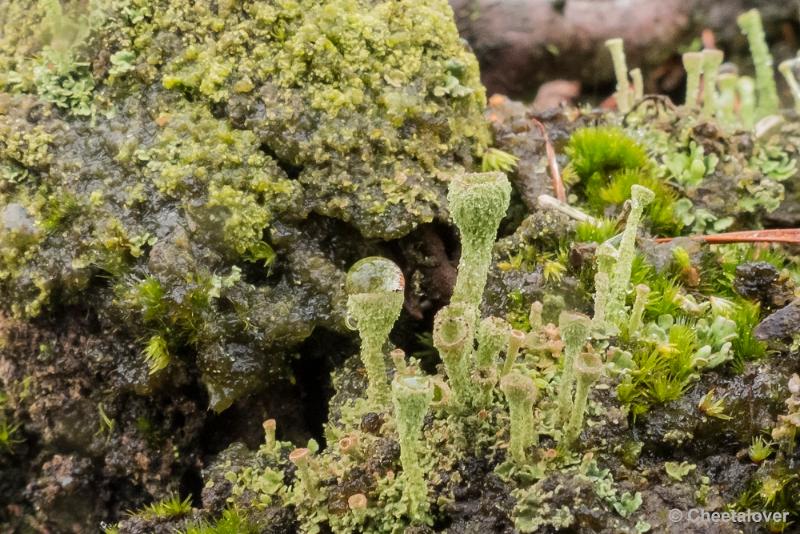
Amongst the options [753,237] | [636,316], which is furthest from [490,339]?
[753,237]

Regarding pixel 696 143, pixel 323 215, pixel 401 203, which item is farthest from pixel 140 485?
pixel 696 143

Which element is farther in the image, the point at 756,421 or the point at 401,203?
the point at 401,203

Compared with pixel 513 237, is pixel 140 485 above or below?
below

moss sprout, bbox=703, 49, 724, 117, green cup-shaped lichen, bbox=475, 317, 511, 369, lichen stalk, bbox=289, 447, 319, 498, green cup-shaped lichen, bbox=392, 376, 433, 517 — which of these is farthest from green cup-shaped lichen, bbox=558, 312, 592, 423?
moss sprout, bbox=703, 49, 724, 117

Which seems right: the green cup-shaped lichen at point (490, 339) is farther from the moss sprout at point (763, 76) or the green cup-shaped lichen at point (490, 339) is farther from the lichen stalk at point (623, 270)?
the moss sprout at point (763, 76)

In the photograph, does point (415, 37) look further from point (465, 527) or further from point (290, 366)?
point (465, 527)

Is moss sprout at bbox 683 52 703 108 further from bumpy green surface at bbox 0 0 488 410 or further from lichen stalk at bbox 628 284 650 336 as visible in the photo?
lichen stalk at bbox 628 284 650 336

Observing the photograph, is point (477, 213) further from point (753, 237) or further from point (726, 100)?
point (726, 100)
